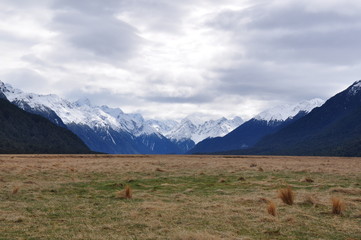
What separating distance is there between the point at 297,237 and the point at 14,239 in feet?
33.2

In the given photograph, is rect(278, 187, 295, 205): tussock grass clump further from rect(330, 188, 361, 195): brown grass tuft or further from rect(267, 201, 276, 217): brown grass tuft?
rect(330, 188, 361, 195): brown grass tuft

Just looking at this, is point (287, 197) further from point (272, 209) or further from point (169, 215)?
point (169, 215)

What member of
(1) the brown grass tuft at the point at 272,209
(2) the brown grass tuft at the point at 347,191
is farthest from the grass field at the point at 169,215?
(1) the brown grass tuft at the point at 272,209

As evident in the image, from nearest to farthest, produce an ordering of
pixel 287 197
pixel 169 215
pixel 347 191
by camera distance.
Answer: pixel 169 215 < pixel 287 197 < pixel 347 191

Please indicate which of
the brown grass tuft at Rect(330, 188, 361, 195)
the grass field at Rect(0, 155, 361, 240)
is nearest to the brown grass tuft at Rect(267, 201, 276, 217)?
the grass field at Rect(0, 155, 361, 240)

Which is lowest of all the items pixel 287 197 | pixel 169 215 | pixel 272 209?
pixel 169 215

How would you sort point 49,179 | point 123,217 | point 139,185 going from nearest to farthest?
point 123,217
point 139,185
point 49,179

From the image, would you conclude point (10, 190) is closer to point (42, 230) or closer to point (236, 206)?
point (42, 230)

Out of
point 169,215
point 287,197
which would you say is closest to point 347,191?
point 287,197

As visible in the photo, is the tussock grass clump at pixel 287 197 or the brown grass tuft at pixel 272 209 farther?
the tussock grass clump at pixel 287 197

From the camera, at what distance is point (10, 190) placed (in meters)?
27.2

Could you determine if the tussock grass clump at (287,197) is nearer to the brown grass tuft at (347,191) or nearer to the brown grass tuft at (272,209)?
the brown grass tuft at (272,209)

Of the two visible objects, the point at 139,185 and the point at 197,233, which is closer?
the point at 197,233

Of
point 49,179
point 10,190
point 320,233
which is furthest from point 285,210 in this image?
point 49,179
